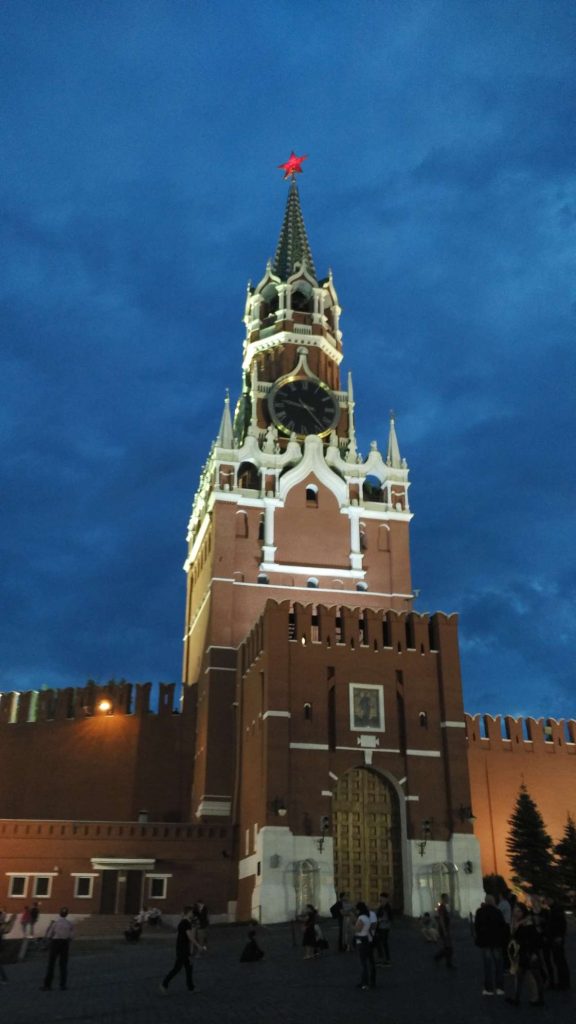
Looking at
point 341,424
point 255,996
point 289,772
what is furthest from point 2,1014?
point 341,424

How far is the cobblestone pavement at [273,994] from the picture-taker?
16578 mm

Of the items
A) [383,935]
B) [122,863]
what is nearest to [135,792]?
[122,863]

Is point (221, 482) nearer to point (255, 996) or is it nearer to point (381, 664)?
point (381, 664)

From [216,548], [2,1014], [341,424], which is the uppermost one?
[341,424]

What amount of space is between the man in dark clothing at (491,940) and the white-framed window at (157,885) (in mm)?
26464

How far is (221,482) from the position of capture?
56438mm

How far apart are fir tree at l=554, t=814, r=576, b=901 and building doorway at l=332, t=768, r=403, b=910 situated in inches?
341

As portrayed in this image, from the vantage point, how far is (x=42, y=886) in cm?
4188

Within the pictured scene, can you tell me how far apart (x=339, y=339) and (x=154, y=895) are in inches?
1556

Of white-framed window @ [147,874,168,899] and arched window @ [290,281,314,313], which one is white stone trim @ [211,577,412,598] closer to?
white-framed window @ [147,874,168,899]

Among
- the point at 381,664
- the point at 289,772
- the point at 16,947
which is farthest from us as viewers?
the point at 381,664

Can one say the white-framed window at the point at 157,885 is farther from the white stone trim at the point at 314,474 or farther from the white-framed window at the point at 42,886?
the white stone trim at the point at 314,474

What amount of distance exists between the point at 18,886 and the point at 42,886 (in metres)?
0.99

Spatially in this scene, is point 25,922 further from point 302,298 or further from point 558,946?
point 302,298
